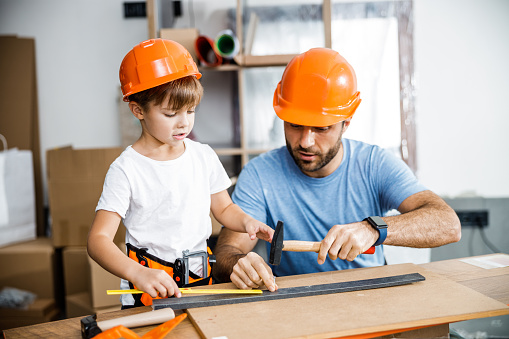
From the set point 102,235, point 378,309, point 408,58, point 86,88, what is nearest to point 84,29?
point 86,88

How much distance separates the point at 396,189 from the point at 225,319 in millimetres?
969

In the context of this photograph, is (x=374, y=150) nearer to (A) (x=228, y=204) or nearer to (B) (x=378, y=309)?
(A) (x=228, y=204)

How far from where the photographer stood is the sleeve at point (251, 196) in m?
1.78

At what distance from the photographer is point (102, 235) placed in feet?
3.97

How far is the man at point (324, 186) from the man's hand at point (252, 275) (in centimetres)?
30

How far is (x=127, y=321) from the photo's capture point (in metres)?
1.03

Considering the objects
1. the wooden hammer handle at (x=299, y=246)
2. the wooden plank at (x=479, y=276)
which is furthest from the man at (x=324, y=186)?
the wooden hammer handle at (x=299, y=246)

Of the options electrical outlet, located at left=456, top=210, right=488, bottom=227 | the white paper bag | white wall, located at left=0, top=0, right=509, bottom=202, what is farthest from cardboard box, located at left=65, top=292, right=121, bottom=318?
electrical outlet, located at left=456, top=210, right=488, bottom=227

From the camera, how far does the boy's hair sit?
1.31 metres

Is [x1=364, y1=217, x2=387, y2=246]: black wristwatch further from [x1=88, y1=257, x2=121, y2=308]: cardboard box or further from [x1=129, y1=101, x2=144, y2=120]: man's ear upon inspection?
[x1=88, y1=257, x2=121, y2=308]: cardboard box

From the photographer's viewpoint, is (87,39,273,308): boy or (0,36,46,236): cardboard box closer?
(87,39,273,308): boy

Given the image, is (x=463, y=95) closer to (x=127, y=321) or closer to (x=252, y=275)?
(x=252, y=275)

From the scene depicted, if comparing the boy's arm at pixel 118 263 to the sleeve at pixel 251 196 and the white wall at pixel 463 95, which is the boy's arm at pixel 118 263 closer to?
the sleeve at pixel 251 196

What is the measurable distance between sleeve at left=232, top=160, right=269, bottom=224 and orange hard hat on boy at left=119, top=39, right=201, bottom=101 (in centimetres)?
62
